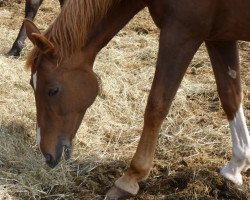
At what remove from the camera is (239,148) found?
3.17 metres

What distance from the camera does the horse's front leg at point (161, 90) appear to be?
261 cm

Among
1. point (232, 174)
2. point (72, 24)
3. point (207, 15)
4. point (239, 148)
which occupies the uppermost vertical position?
point (207, 15)

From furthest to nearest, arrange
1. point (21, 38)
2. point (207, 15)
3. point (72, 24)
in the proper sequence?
point (21, 38)
point (72, 24)
point (207, 15)

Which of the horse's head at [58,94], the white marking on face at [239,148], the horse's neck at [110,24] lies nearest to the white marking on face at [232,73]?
the white marking on face at [239,148]

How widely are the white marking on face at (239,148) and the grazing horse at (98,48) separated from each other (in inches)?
23.8

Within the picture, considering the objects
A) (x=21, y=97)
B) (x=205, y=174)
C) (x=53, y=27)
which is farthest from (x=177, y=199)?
(x=21, y=97)

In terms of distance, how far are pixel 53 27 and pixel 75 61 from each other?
0.25 metres

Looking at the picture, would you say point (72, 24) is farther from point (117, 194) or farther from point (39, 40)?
point (117, 194)

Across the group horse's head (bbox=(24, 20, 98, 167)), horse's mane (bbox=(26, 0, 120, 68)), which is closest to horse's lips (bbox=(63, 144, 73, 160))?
horse's head (bbox=(24, 20, 98, 167))

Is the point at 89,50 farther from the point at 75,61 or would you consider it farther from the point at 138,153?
the point at 138,153

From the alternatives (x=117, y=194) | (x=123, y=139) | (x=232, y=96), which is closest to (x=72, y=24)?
(x=117, y=194)

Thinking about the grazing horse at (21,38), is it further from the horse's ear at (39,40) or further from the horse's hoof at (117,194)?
the horse's hoof at (117,194)

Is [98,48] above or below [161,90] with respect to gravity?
above

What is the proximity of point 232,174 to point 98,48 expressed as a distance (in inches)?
49.4
